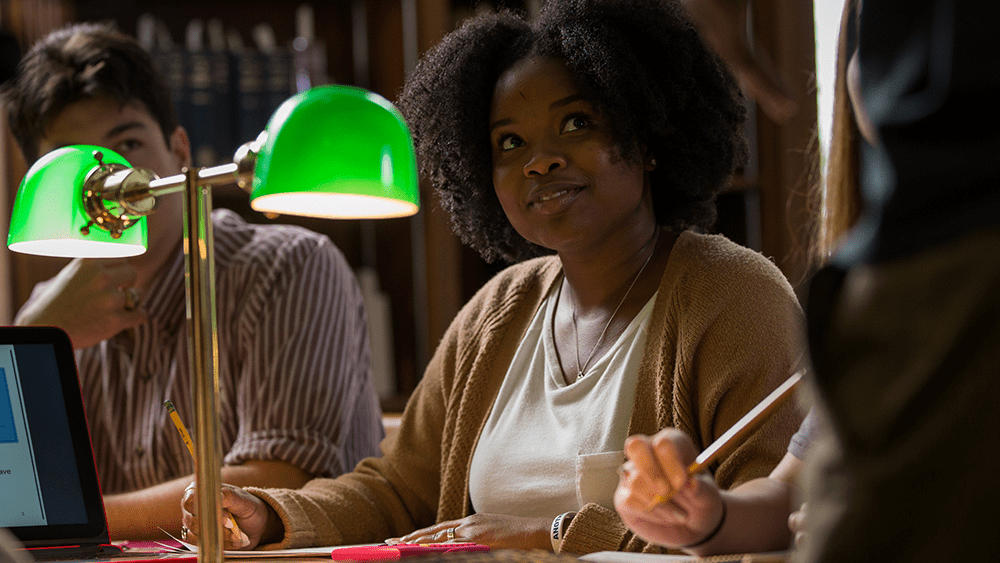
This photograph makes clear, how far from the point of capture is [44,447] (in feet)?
3.33

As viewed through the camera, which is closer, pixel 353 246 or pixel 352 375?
pixel 352 375

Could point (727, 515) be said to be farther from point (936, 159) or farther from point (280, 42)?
point (280, 42)

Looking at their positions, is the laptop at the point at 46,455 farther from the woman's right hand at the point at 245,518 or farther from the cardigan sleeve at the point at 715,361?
the cardigan sleeve at the point at 715,361

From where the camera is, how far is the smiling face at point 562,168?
1241 mm

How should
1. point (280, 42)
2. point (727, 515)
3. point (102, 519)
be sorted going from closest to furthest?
1. point (727, 515)
2. point (102, 519)
3. point (280, 42)

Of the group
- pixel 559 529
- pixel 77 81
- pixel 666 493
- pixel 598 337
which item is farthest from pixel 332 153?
pixel 77 81

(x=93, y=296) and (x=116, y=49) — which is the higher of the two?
(x=116, y=49)

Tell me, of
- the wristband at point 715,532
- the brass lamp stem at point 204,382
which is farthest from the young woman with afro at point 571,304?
the brass lamp stem at point 204,382

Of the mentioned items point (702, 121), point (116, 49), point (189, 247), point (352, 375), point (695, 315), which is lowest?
point (352, 375)

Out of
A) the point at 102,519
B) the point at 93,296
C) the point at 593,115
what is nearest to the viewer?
the point at 102,519

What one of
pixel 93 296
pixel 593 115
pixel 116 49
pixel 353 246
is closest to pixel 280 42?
pixel 353 246

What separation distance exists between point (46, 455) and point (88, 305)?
21.0 inches

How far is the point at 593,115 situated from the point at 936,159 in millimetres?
894

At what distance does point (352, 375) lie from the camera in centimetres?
164
